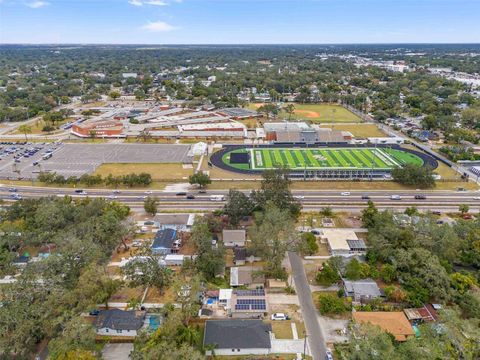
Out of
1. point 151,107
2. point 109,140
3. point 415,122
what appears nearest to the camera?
point 109,140

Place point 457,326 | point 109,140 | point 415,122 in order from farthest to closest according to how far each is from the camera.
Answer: point 415,122, point 109,140, point 457,326

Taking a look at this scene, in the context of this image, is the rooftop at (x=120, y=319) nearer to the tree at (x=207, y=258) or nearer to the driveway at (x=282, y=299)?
the tree at (x=207, y=258)

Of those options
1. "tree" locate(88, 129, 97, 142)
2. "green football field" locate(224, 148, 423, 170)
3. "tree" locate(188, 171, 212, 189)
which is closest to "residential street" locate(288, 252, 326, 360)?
"tree" locate(188, 171, 212, 189)

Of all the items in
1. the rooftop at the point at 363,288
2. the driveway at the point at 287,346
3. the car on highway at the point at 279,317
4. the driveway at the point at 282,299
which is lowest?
the driveway at the point at 282,299

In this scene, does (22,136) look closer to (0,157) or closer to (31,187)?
(0,157)

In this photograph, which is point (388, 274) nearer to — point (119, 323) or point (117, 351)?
point (119, 323)

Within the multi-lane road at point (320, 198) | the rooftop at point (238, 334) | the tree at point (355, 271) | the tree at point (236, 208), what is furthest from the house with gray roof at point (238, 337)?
the multi-lane road at point (320, 198)

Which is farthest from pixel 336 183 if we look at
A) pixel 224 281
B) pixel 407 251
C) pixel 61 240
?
pixel 61 240
